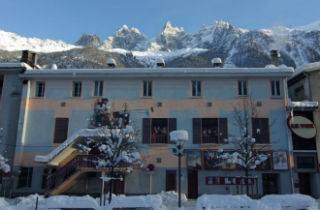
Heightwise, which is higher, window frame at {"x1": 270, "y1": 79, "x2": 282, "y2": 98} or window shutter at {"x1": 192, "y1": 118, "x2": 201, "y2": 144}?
window frame at {"x1": 270, "y1": 79, "x2": 282, "y2": 98}

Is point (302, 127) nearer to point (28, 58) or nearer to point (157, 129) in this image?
point (157, 129)

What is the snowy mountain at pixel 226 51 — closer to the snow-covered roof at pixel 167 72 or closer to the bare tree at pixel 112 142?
the snow-covered roof at pixel 167 72

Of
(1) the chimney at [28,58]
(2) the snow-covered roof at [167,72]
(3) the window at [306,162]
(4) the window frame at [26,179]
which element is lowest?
(4) the window frame at [26,179]

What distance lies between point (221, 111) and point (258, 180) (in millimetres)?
5138

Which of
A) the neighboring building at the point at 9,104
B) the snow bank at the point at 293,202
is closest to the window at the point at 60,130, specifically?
the neighboring building at the point at 9,104

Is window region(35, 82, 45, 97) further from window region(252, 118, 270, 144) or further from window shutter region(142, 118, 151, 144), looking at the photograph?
window region(252, 118, 270, 144)

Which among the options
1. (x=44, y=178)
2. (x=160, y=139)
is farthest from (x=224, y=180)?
(x=44, y=178)

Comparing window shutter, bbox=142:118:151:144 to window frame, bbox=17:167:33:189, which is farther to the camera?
window shutter, bbox=142:118:151:144

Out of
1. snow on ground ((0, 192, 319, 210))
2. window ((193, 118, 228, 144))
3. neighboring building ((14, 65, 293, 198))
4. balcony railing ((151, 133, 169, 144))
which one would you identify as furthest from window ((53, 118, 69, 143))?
snow on ground ((0, 192, 319, 210))

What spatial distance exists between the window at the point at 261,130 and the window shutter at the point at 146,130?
6.96 m

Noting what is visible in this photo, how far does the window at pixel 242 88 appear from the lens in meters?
29.4

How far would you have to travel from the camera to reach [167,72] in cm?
2939

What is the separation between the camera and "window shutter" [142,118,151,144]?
28641mm

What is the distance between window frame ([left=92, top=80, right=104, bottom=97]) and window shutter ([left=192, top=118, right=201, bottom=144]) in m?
6.80
